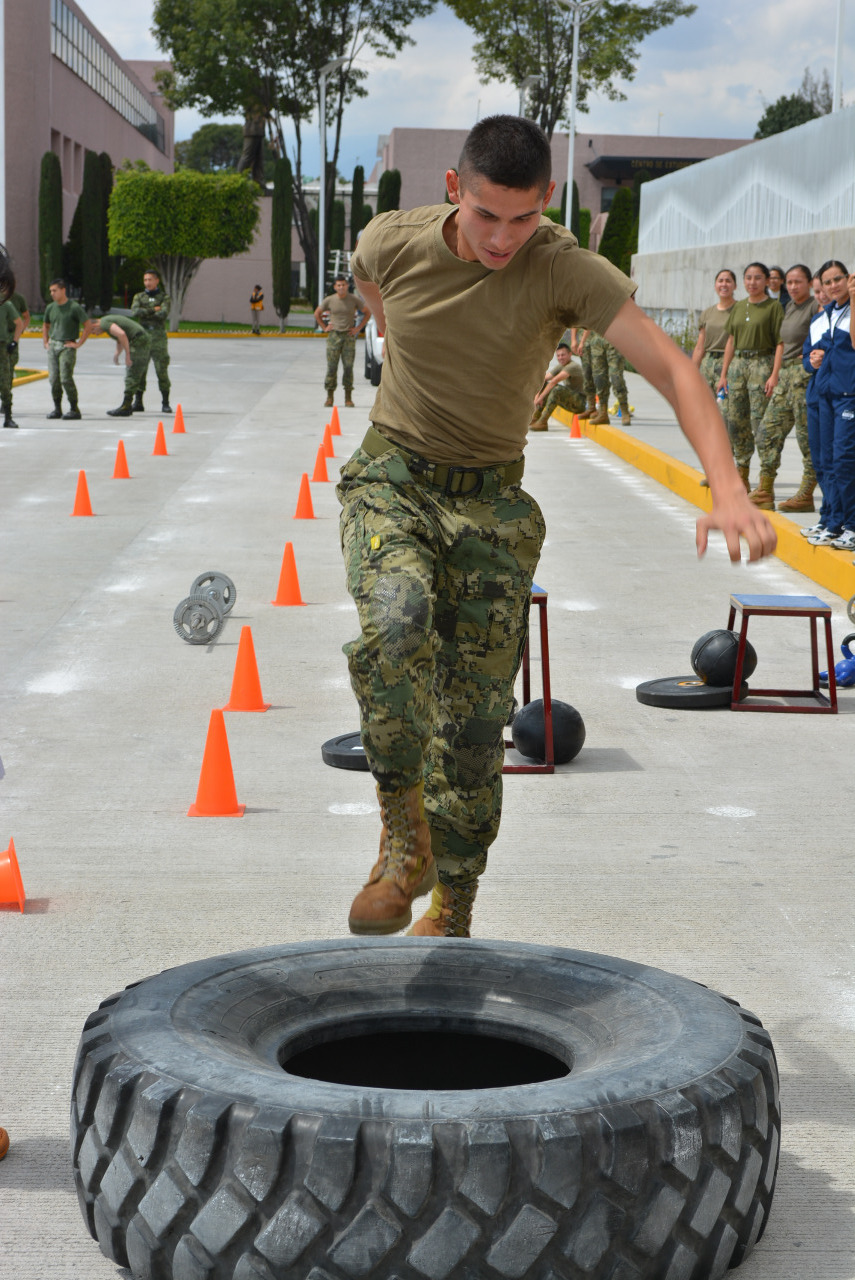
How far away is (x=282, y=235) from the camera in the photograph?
63.8 m

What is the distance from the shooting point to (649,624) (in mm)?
10445

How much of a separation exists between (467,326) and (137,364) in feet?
69.1

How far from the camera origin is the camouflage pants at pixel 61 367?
901 inches

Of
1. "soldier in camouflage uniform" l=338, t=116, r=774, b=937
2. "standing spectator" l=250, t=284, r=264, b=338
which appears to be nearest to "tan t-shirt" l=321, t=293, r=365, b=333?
"soldier in camouflage uniform" l=338, t=116, r=774, b=937

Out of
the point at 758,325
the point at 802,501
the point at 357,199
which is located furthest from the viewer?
the point at 357,199

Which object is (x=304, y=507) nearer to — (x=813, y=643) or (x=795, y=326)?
(x=795, y=326)

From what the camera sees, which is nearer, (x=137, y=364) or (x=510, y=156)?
(x=510, y=156)

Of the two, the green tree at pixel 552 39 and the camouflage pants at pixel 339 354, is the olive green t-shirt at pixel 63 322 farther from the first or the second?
the green tree at pixel 552 39

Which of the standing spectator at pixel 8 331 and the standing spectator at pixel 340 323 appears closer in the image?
the standing spectator at pixel 8 331

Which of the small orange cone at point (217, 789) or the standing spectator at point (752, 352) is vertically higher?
the standing spectator at point (752, 352)

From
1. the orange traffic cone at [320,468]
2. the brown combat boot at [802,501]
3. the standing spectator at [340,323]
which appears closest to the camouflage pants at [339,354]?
the standing spectator at [340,323]

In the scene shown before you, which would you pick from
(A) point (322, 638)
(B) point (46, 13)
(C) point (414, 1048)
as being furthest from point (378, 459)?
(B) point (46, 13)

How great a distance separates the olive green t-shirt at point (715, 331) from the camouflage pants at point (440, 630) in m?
12.4

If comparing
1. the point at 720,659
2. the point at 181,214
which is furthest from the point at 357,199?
the point at 720,659
